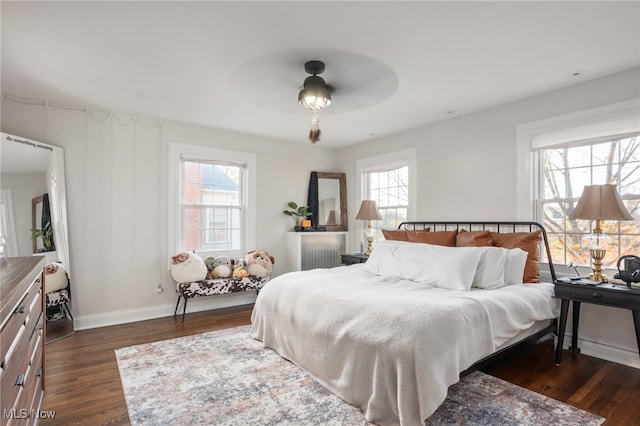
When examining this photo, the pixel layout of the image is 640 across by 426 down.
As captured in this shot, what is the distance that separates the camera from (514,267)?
2.88m

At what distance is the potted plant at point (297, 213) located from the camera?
205 inches

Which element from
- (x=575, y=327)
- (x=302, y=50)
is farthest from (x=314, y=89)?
(x=575, y=327)

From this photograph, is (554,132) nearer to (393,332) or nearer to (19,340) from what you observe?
(393,332)

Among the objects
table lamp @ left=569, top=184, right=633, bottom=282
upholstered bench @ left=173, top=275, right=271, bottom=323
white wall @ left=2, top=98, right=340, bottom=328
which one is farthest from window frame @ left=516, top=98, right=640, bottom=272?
white wall @ left=2, top=98, right=340, bottom=328

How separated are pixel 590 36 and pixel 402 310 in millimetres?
2265

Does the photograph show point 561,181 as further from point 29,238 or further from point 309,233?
point 29,238

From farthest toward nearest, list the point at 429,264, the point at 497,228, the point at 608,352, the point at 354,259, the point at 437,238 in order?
the point at 354,259, the point at 437,238, the point at 497,228, the point at 429,264, the point at 608,352

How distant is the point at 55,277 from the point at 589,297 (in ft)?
16.0

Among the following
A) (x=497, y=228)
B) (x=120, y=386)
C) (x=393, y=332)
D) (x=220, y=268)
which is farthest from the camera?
(x=220, y=268)

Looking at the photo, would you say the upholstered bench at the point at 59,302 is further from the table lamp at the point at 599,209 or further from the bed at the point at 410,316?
the table lamp at the point at 599,209

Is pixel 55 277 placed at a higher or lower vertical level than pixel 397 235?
lower

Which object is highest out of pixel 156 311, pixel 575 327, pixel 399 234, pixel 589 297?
pixel 399 234

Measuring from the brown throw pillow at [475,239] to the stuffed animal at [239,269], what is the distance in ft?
8.70

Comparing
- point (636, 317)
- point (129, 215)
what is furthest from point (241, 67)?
point (636, 317)
